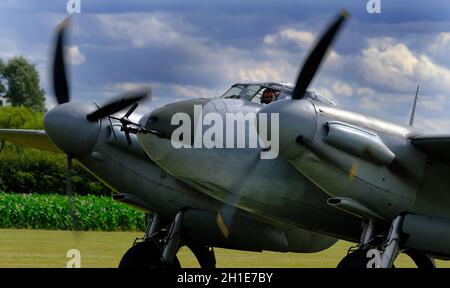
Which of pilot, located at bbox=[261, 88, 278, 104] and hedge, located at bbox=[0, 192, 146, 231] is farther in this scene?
hedge, located at bbox=[0, 192, 146, 231]

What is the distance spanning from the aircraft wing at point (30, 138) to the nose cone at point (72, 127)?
2899 millimetres

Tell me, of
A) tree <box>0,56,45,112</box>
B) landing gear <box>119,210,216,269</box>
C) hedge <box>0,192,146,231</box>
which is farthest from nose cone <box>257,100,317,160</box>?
tree <box>0,56,45,112</box>

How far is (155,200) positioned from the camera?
709 inches

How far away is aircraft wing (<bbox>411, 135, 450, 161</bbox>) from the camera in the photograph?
15023 mm

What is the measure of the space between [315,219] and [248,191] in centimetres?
138

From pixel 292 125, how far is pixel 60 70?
21.6ft

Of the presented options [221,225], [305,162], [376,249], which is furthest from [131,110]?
[376,249]

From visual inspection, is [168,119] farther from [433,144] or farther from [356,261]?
[433,144]

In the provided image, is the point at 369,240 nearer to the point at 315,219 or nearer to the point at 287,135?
the point at 315,219

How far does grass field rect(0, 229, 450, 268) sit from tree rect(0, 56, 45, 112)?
79223 mm

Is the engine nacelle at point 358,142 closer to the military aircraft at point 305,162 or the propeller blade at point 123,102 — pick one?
the military aircraft at point 305,162

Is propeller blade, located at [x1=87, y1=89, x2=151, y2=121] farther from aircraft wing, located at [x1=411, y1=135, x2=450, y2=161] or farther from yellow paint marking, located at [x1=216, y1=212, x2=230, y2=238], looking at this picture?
aircraft wing, located at [x1=411, y1=135, x2=450, y2=161]
